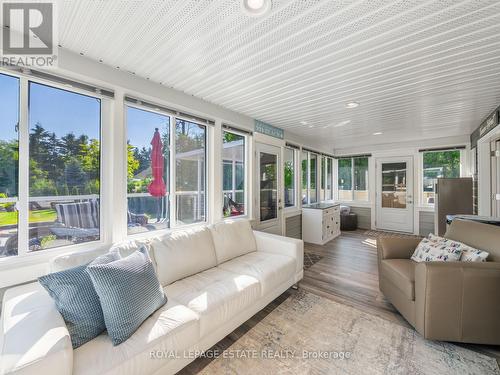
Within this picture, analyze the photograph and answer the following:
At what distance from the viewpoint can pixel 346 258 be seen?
3762 millimetres

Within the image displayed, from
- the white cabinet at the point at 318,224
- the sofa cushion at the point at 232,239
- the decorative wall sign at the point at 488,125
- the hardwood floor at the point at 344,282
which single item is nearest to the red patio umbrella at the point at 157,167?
the sofa cushion at the point at 232,239

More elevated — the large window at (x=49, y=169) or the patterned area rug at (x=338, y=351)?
the large window at (x=49, y=169)

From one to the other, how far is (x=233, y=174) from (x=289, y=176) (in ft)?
5.49

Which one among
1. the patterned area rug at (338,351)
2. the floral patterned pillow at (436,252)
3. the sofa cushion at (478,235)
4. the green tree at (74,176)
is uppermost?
the green tree at (74,176)

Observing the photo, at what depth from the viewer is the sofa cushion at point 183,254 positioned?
1.94 m

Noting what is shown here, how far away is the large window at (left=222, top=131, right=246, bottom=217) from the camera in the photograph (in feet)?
11.0

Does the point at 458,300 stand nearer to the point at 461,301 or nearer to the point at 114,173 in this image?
the point at 461,301

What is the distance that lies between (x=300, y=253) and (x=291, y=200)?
2.22 metres

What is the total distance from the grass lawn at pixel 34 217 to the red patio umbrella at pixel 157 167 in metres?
0.86

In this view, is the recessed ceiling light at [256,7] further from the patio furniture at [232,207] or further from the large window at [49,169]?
the patio furniture at [232,207]

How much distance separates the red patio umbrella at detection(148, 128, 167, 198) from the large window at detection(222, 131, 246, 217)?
99 cm

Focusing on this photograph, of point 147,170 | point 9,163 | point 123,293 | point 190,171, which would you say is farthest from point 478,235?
point 9,163

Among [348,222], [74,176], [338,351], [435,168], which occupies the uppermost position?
[435,168]

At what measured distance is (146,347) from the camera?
3.98 feet
